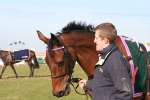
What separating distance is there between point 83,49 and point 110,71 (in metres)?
2.70

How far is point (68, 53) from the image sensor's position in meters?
8.54

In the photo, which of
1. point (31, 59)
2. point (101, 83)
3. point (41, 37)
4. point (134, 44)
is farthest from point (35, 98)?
point (31, 59)

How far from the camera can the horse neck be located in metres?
8.55

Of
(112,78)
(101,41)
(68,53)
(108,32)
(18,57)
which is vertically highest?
(108,32)

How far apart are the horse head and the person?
1.98 m

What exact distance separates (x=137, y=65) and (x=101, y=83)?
49.0 inches

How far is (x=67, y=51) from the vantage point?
854 centimetres

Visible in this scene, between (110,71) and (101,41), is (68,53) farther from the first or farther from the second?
(110,71)

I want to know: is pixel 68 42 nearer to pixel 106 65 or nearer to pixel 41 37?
pixel 41 37

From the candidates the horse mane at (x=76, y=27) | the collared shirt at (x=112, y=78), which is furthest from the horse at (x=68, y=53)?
the collared shirt at (x=112, y=78)

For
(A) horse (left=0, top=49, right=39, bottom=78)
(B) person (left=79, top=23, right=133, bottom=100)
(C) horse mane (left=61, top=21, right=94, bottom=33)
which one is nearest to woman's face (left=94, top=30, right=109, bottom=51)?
(B) person (left=79, top=23, right=133, bottom=100)

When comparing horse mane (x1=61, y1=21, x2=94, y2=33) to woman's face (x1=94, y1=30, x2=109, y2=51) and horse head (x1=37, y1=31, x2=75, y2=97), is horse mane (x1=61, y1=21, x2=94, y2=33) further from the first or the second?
woman's face (x1=94, y1=30, x2=109, y2=51)

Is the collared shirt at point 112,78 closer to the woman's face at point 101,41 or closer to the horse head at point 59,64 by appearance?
the woman's face at point 101,41

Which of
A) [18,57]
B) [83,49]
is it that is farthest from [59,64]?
[18,57]
